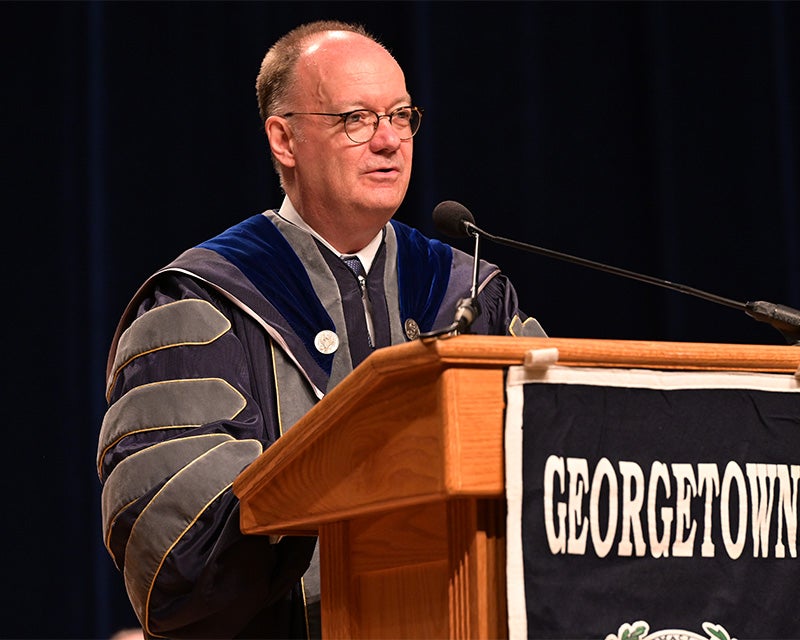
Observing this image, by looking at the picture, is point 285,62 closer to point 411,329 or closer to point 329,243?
point 329,243

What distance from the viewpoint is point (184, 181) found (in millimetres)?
3486

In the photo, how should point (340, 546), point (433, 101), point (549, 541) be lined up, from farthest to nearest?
point (433, 101) < point (340, 546) < point (549, 541)

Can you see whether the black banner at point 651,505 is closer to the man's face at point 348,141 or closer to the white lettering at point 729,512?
the white lettering at point 729,512

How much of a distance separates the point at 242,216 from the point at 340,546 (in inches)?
81.7

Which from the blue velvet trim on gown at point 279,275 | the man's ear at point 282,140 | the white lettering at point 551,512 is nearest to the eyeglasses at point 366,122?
the man's ear at point 282,140

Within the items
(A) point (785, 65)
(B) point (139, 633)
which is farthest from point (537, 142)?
(B) point (139, 633)

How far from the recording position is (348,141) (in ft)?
7.92

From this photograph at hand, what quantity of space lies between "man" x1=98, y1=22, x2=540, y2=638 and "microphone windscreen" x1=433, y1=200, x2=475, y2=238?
0.43 meters

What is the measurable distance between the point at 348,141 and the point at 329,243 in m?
0.21

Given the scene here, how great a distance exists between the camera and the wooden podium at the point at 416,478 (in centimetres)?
123

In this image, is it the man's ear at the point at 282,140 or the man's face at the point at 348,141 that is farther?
the man's ear at the point at 282,140

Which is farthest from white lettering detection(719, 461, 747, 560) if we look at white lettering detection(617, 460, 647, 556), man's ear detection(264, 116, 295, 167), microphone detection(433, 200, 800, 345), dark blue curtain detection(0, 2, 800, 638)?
dark blue curtain detection(0, 2, 800, 638)

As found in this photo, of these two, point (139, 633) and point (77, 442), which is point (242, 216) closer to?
point (77, 442)

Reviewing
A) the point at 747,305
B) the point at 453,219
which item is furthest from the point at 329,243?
the point at 747,305
